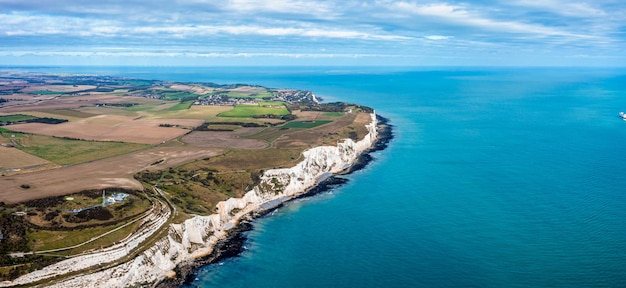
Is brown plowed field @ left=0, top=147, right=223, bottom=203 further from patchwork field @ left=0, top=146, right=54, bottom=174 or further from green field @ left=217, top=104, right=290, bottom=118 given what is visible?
green field @ left=217, top=104, right=290, bottom=118

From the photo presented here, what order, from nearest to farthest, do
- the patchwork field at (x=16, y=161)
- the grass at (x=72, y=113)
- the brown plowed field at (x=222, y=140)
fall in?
the patchwork field at (x=16, y=161), the brown plowed field at (x=222, y=140), the grass at (x=72, y=113)

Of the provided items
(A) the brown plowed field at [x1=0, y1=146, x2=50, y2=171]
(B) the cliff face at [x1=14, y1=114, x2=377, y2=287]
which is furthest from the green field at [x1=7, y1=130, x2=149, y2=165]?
(B) the cliff face at [x1=14, y1=114, x2=377, y2=287]

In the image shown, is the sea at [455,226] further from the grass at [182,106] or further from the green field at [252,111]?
the grass at [182,106]

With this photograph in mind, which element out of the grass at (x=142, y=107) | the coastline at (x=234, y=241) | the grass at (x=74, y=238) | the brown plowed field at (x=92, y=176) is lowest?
the coastline at (x=234, y=241)

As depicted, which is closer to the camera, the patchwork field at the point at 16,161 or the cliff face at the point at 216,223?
the cliff face at the point at 216,223

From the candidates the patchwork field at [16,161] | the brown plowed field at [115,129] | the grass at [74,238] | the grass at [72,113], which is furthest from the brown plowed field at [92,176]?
the grass at [72,113]

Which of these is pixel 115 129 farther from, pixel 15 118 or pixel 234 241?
pixel 234 241
